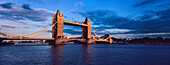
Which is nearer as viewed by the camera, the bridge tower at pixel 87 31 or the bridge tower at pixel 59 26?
the bridge tower at pixel 59 26

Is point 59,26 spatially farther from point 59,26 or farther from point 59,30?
point 59,30

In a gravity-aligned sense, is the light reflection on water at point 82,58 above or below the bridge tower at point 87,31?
below

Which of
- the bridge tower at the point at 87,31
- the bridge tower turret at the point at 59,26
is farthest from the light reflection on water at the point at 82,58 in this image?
the bridge tower at the point at 87,31

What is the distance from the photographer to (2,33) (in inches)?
3364

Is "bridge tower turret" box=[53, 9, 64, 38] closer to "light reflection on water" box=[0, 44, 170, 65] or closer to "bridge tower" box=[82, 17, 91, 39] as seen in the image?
"bridge tower" box=[82, 17, 91, 39]

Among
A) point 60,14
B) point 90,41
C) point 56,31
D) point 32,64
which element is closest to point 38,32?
point 56,31

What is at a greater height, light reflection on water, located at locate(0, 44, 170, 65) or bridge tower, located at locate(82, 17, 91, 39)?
bridge tower, located at locate(82, 17, 91, 39)

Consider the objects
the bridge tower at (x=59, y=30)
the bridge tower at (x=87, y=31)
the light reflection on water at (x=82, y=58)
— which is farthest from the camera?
the bridge tower at (x=87, y=31)

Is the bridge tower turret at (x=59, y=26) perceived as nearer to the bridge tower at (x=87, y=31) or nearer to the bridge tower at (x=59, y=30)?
the bridge tower at (x=59, y=30)

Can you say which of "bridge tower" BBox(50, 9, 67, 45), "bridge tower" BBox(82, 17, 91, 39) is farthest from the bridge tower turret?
"bridge tower" BBox(82, 17, 91, 39)

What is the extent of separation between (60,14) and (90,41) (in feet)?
138

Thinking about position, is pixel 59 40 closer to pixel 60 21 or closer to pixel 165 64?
pixel 60 21

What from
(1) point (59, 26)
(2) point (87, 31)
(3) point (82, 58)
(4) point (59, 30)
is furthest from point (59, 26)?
(3) point (82, 58)

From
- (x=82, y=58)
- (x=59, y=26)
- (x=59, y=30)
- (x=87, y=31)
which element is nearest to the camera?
(x=82, y=58)
